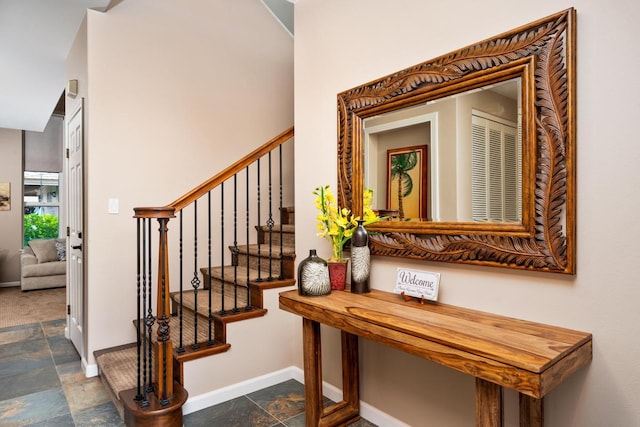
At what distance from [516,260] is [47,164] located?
24.9ft

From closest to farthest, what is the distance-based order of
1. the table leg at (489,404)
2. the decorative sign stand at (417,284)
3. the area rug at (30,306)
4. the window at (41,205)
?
the table leg at (489,404) < the decorative sign stand at (417,284) < the area rug at (30,306) < the window at (41,205)

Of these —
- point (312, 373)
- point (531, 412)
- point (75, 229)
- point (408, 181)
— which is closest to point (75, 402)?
point (75, 229)

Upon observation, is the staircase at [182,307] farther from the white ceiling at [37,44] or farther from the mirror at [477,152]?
the white ceiling at [37,44]

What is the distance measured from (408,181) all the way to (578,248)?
77 centimetres

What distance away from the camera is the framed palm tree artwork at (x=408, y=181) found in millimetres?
1839

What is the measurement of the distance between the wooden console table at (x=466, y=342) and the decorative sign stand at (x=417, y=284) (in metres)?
0.04

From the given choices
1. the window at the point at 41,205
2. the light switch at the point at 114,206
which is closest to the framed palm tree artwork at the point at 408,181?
the light switch at the point at 114,206

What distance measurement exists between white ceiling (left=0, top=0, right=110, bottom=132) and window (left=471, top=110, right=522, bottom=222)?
8.97ft

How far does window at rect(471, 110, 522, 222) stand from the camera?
58.9 inches

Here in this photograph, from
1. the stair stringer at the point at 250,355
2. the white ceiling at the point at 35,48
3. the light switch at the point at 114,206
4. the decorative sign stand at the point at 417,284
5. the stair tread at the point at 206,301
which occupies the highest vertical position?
the white ceiling at the point at 35,48

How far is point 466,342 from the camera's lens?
Answer: 124cm

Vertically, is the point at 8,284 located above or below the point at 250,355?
below

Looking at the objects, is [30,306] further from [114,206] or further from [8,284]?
[114,206]

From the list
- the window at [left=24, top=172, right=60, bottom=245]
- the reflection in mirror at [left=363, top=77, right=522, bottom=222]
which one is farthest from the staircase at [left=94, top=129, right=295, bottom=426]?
the window at [left=24, top=172, right=60, bottom=245]
